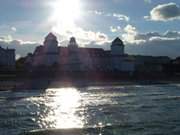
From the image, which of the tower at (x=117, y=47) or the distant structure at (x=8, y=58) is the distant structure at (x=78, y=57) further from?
Answer: the distant structure at (x=8, y=58)

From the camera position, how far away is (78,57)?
109 meters

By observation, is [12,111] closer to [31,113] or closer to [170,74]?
[31,113]

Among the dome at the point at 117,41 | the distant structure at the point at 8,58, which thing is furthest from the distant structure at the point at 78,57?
the distant structure at the point at 8,58

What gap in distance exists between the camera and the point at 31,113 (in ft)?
102

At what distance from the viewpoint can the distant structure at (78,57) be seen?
107125 millimetres

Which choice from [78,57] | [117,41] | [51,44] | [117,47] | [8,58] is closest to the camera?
[8,58]

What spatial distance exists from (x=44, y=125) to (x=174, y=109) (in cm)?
1281

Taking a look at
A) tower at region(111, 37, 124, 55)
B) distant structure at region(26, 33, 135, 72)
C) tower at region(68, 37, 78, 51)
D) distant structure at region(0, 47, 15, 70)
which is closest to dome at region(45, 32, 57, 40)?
distant structure at region(26, 33, 135, 72)

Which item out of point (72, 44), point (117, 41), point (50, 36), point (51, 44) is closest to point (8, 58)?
point (51, 44)

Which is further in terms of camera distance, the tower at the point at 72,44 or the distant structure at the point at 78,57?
the tower at the point at 72,44

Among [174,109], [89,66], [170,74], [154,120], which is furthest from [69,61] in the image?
[154,120]

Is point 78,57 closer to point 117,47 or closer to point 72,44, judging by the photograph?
point 72,44

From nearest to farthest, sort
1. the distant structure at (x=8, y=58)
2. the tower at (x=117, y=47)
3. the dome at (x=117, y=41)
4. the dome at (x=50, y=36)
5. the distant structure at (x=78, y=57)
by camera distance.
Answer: the distant structure at (x=8, y=58) < the distant structure at (x=78, y=57) < the dome at (x=50, y=36) < the tower at (x=117, y=47) < the dome at (x=117, y=41)

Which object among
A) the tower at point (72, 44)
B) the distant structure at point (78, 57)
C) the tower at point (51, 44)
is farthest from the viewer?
the tower at point (72, 44)
